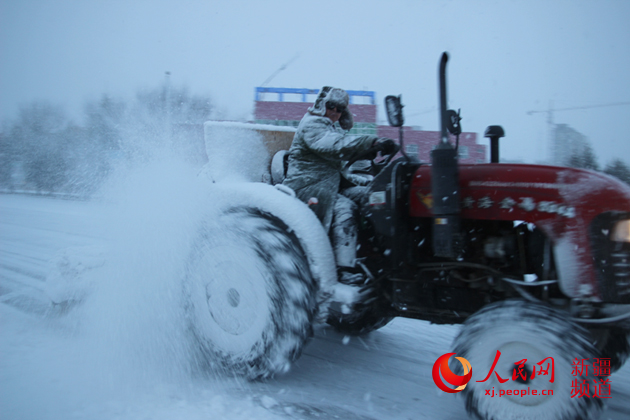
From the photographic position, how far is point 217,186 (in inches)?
118

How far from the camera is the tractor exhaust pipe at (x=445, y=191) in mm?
2152

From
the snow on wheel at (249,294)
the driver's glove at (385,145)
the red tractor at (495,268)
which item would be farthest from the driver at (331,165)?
the snow on wheel at (249,294)

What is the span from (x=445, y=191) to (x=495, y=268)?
23.2 inches

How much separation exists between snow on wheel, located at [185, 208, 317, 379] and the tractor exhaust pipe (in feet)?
2.65

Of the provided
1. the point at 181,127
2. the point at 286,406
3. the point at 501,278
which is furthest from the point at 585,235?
the point at 181,127

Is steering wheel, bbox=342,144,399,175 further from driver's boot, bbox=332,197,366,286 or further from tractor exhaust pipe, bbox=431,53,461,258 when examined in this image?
tractor exhaust pipe, bbox=431,53,461,258

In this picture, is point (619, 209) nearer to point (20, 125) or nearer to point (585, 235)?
point (585, 235)

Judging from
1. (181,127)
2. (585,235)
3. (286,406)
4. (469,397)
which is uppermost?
(181,127)

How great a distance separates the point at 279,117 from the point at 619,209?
16.1m

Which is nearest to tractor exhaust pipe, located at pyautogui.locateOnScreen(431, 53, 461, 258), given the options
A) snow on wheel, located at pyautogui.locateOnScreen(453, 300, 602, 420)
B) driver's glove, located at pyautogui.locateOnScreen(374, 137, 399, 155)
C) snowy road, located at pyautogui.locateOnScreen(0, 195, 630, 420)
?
snow on wheel, located at pyautogui.locateOnScreen(453, 300, 602, 420)

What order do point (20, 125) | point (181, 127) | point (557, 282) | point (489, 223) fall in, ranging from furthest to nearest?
point (20, 125)
point (181, 127)
point (489, 223)
point (557, 282)

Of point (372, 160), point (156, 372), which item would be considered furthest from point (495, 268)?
point (156, 372)

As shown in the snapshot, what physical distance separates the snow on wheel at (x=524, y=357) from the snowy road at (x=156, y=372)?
504 mm

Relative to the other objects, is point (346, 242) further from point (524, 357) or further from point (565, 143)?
point (565, 143)
